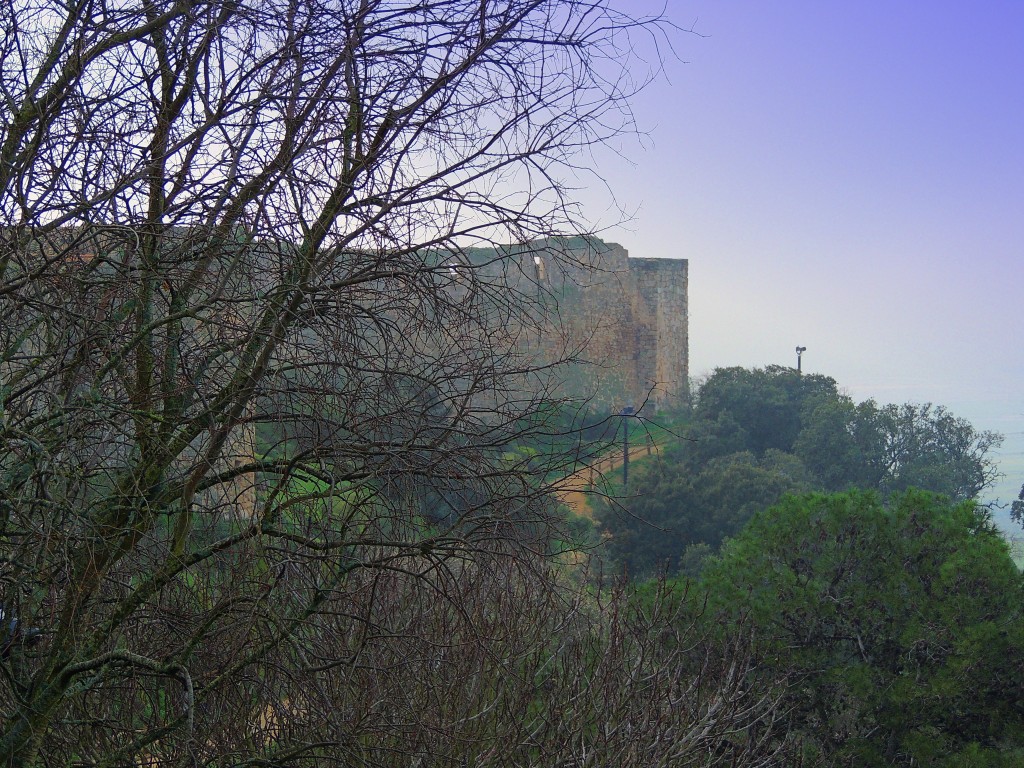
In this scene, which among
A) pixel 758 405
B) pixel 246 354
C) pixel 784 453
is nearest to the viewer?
pixel 246 354

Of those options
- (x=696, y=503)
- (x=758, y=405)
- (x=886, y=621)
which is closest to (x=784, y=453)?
(x=758, y=405)

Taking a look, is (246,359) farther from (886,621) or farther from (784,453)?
(784,453)

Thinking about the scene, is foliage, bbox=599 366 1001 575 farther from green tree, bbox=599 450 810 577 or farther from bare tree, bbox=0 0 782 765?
bare tree, bbox=0 0 782 765

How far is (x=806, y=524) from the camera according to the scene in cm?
1137

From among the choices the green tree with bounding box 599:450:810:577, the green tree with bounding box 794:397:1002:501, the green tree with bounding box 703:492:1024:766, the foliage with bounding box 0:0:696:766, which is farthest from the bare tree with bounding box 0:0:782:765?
the green tree with bounding box 794:397:1002:501

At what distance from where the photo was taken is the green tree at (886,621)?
9.51m

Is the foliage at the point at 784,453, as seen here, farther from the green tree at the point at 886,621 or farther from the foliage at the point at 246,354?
the foliage at the point at 246,354

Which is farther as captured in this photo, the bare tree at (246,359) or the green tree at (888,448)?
the green tree at (888,448)

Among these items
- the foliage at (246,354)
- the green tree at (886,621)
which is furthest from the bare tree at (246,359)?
the green tree at (886,621)

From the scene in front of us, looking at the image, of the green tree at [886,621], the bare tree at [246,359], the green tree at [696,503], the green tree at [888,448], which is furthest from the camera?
the green tree at [888,448]

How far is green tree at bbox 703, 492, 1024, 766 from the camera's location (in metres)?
9.51

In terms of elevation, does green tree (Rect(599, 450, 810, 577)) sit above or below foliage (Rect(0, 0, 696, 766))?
below

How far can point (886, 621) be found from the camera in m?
10.4

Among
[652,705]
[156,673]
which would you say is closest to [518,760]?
[652,705]
